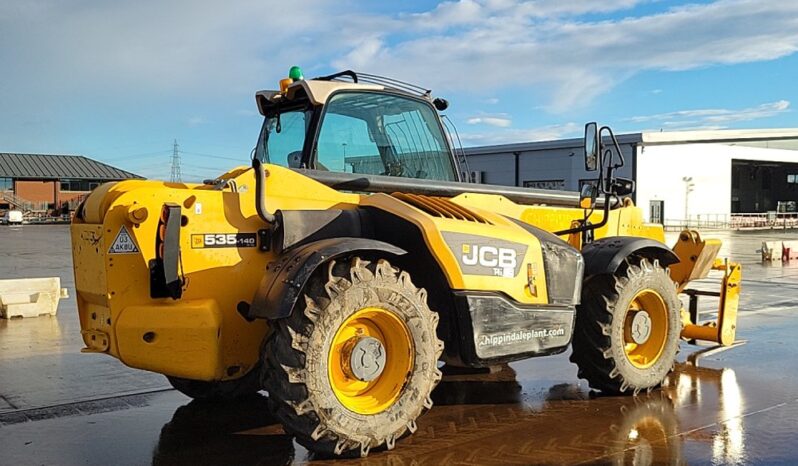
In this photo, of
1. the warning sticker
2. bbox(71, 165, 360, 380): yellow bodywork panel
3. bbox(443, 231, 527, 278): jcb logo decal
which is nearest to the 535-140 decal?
bbox(71, 165, 360, 380): yellow bodywork panel

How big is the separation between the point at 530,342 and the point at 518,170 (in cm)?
4028

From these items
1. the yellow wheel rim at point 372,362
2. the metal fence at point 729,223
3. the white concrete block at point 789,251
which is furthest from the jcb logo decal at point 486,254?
the metal fence at point 729,223

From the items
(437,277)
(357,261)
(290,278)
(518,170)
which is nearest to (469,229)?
(437,277)

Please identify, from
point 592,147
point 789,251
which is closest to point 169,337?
point 592,147

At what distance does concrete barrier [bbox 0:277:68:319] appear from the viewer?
34.4 ft

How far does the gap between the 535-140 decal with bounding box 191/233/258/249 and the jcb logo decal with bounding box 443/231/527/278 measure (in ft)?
3.98

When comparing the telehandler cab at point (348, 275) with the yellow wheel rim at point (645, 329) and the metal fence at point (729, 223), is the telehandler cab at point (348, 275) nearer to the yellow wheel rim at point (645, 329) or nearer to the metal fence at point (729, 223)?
the yellow wheel rim at point (645, 329)

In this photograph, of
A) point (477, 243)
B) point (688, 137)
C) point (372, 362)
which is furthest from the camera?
point (688, 137)

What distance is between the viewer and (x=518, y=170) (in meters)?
44.8

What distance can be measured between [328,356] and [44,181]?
235 ft

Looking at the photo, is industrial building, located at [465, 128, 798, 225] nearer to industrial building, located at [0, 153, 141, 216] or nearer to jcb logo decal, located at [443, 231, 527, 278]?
jcb logo decal, located at [443, 231, 527, 278]

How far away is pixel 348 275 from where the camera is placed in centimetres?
449

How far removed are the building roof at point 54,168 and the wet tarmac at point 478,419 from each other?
208 ft

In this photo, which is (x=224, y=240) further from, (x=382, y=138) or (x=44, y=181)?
(x=44, y=181)
